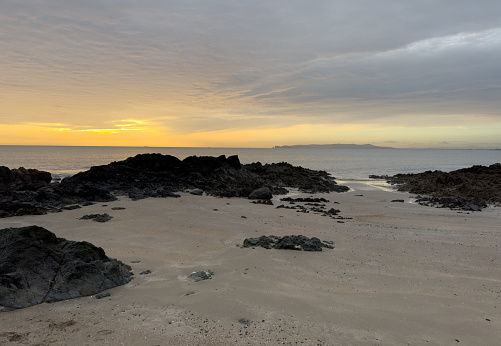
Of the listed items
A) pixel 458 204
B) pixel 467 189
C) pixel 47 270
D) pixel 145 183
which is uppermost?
pixel 467 189

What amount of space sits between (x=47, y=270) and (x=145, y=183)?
20.7m

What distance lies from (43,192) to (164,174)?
12.2 metres

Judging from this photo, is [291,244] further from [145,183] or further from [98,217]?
[145,183]

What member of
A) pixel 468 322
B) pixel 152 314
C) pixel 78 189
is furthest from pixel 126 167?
pixel 468 322

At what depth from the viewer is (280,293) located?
6.79m

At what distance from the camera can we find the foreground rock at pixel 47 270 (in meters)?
5.95

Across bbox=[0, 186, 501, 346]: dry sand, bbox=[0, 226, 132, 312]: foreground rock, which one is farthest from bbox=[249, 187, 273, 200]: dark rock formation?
bbox=[0, 226, 132, 312]: foreground rock

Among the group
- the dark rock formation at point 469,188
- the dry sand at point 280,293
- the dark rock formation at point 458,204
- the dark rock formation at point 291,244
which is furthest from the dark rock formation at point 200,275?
the dark rock formation at point 469,188

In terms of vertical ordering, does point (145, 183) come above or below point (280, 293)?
A: above

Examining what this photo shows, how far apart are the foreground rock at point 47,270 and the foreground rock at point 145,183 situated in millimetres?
10317

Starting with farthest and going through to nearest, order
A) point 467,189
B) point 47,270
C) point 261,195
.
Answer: point 467,189 < point 261,195 < point 47,270

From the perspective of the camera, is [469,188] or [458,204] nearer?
[458,204]

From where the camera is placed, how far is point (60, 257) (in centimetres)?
681

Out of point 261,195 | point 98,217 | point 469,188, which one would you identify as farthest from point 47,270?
point 469,188
